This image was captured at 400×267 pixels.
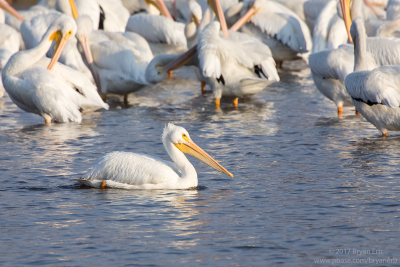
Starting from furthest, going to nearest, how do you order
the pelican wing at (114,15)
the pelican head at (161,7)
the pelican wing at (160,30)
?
1. the pelican head at (161,7)
2. the pelican wing at (114,15)
3. the pelican wing at (160,30)

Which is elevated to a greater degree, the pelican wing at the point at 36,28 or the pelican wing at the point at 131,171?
the pelican wing at the point at 36,28

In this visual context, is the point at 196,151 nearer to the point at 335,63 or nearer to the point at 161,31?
the point at 335,63

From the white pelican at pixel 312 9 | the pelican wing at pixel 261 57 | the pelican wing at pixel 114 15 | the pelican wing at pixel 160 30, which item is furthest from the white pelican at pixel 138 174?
the white pelican at pixel 312 9

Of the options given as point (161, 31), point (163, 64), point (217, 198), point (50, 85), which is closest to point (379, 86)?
point (217, 198)

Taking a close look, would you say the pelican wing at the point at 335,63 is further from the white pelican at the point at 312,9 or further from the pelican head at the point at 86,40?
the white pelican at the point at 312,9

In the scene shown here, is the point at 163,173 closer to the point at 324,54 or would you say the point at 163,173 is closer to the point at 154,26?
the point at 324,54

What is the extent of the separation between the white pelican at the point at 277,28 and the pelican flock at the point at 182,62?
0.02 m

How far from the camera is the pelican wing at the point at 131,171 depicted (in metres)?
5.59

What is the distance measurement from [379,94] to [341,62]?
1651mm

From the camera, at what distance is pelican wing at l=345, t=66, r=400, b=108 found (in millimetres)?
6965

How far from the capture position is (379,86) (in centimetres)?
701

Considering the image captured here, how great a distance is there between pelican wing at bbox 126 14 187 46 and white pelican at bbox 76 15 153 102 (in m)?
2.35

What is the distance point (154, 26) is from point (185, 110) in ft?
12.5

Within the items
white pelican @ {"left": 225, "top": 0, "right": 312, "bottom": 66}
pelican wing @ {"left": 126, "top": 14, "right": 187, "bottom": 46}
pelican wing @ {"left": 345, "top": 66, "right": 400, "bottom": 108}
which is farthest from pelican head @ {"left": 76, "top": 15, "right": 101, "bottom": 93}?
pelican wing @ {"left": 345, "top": 66, "right": 400, "bottom": 108}
